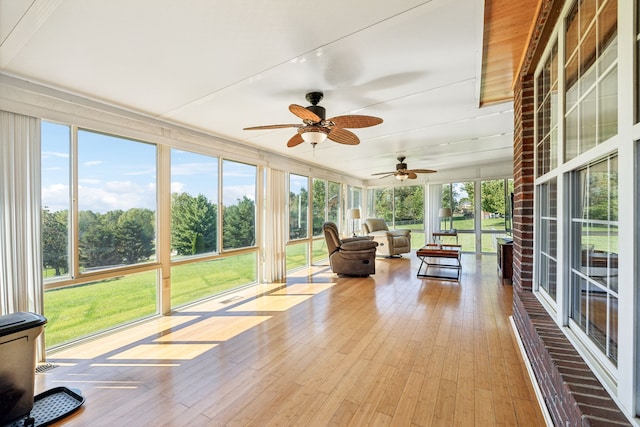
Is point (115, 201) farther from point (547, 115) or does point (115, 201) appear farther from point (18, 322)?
point (547, 115)

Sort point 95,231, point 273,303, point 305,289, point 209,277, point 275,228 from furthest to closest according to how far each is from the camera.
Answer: point 275,228, point 305,289, point 209,277, point 273,303, point 95,231

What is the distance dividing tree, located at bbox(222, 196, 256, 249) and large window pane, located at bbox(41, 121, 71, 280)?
2021 mm

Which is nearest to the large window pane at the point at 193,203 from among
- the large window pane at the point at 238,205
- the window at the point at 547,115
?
the large window pane at the point at 238,205

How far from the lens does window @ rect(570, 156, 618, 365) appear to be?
1.14 metres

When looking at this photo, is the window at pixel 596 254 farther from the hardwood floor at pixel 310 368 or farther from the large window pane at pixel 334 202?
the large window pane at pixel 334 202

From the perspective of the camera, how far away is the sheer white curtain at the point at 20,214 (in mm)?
2377

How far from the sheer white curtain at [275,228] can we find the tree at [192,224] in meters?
1.11

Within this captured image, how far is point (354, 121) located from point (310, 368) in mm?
2228

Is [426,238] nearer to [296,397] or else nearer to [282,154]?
[282,154]

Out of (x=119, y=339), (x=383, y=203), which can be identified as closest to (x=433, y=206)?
(x=383, y=203)

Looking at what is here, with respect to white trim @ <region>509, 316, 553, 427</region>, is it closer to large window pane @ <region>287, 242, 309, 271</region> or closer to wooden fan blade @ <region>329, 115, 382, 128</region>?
wooden fan blade @ <region>329, 115, 382, 128</region>

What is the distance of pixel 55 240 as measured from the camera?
9.25 ft

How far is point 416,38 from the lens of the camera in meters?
1.99

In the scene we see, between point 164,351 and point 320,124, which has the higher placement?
point 320,124
